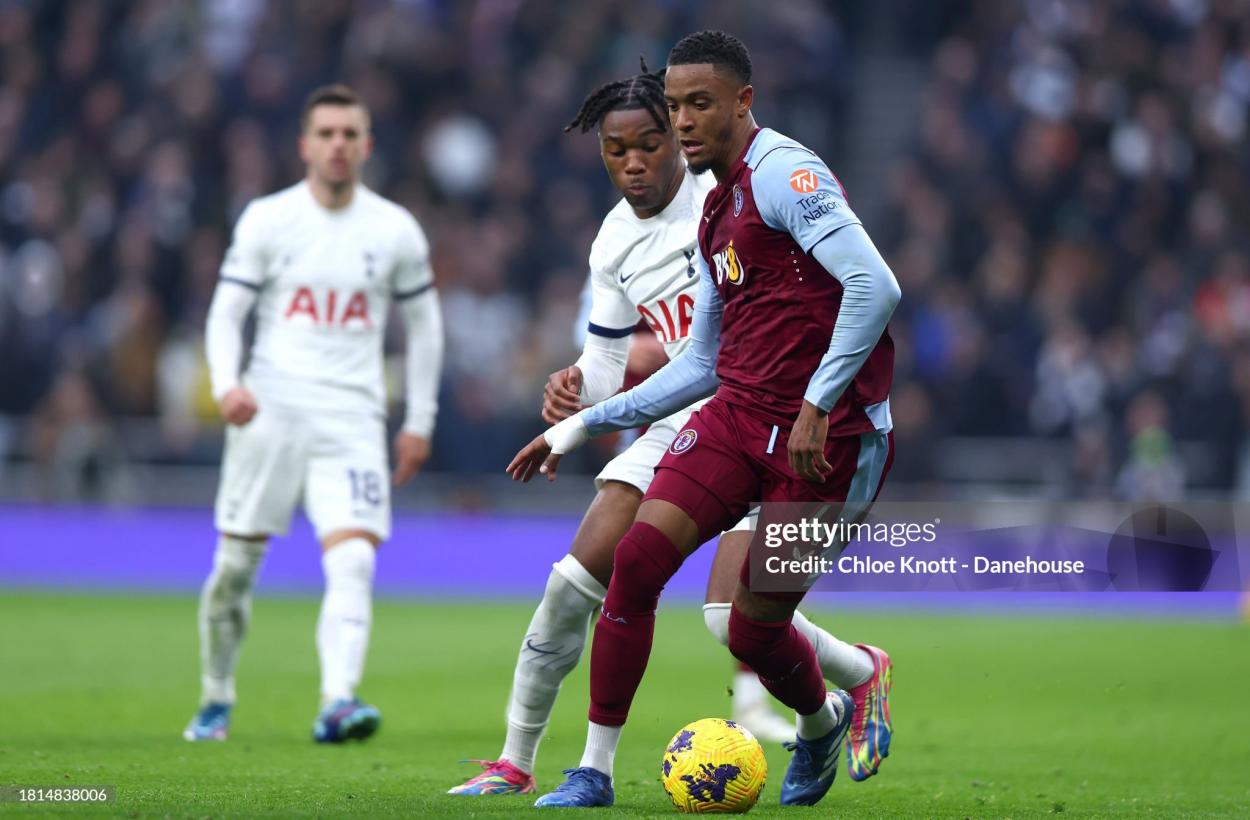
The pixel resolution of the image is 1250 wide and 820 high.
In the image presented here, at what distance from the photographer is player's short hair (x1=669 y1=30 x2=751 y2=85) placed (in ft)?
19.4

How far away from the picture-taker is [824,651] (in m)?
6.51

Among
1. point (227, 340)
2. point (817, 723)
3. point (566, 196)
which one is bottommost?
point (817, 723)

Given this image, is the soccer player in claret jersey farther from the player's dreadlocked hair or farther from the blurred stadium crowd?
the blurred stadium crowd

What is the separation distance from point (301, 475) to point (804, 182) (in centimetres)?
391

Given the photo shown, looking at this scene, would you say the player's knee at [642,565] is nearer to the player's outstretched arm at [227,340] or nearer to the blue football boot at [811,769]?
the blue football boot at [811,769]

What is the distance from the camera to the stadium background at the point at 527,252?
16938 millimetres

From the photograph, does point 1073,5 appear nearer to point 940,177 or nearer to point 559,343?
point 940,177

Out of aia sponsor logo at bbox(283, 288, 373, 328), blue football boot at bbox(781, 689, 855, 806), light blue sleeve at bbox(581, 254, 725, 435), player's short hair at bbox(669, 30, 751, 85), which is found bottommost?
blue football boot at bbox(781, 689, 855, 806)

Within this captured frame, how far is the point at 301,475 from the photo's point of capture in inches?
348

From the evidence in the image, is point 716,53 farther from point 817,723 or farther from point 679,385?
point 817,723

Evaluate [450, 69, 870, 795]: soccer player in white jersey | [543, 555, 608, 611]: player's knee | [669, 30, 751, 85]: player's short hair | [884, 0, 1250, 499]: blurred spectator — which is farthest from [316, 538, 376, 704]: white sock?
[884, 0, 1250, 499]: blurred spectator

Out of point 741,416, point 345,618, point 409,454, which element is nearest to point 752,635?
point 741,416

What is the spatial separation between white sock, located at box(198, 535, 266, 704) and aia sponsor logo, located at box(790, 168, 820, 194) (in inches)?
158

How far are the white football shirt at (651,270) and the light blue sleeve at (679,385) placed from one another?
552 millimetres
